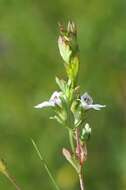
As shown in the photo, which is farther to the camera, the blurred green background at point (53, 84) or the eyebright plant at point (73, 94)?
the blurred green background at point (53, 84)

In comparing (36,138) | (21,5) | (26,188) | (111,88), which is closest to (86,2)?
(21,5)

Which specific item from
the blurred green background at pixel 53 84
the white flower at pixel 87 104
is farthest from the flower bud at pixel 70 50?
the blurred green background at pixel 53 84

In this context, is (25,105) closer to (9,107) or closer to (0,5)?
(9,107)

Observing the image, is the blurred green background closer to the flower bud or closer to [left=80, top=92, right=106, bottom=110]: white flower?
[left=80, top=92, right=106, bottom=110]: white flower

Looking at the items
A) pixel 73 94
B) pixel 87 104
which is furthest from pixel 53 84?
pixel 73 94

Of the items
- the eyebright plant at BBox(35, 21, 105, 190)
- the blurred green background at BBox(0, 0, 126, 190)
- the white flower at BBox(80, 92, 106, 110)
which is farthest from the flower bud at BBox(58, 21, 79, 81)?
the blurred green background at BBox(0, 0, 126, 190)

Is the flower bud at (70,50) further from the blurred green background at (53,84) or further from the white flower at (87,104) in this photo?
the blurred green background at (53,84)

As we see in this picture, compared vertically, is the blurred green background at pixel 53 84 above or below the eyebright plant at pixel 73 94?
above

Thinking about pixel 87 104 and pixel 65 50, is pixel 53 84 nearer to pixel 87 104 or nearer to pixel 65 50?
pixel 87 104
